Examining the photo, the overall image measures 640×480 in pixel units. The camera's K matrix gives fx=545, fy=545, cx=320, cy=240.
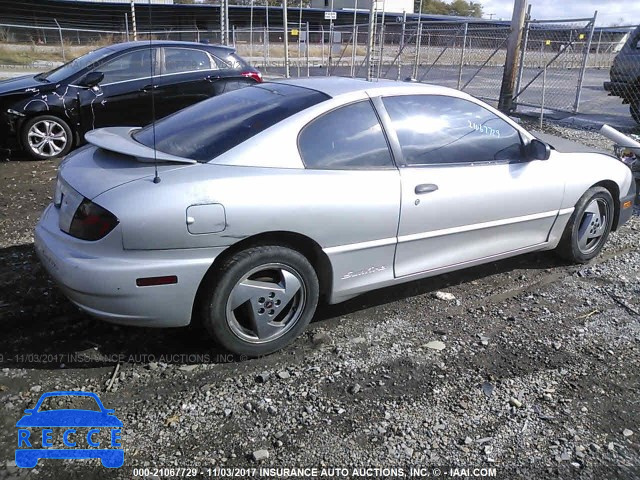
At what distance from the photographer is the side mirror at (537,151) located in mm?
4129

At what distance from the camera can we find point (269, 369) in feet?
10.6

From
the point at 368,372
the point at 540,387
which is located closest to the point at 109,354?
the point at 368,372

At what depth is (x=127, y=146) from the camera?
338cm

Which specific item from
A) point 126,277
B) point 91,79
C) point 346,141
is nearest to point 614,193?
point 346,141

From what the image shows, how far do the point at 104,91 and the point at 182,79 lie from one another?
114cm

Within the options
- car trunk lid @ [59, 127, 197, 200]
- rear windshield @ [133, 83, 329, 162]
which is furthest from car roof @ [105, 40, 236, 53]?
car trunk lid @ [59, 127, 197, 200]

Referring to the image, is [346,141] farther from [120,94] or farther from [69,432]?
[120,94]

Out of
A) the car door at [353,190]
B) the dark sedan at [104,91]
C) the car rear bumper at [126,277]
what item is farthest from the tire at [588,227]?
the dark sedan at [104,91]

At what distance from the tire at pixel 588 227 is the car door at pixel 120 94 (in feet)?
19.3

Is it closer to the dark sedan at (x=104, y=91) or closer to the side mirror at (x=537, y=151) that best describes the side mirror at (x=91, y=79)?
the dark sedan at (x=104, y=91)

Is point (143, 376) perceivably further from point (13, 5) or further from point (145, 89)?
point (13, 5)

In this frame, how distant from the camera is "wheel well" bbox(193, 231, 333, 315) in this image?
3066 millimetres

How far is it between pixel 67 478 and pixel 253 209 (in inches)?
61.3

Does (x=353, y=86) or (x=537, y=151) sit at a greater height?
(x=353, y=86)
